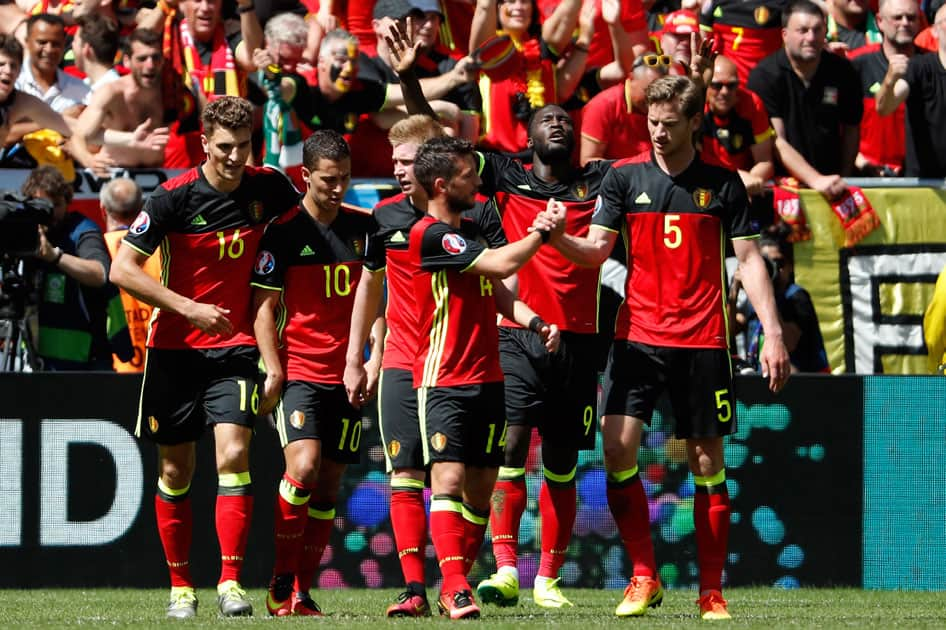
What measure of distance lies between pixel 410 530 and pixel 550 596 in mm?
1454

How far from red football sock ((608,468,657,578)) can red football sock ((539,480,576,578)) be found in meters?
0.75

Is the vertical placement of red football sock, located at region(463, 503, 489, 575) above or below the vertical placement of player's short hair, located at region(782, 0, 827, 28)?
below

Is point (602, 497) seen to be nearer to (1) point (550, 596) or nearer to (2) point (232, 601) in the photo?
(1) point (550, 596)

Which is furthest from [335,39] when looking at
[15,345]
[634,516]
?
[634,516]

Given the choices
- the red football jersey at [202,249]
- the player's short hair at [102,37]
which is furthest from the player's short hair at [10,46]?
the red football jersey at [202,249]

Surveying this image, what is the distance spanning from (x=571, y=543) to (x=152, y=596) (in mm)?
2550

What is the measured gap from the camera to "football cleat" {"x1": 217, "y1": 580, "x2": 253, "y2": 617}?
805 centimetres

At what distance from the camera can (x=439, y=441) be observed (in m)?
7.80

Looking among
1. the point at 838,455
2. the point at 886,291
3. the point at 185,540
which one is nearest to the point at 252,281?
the point at 185,540

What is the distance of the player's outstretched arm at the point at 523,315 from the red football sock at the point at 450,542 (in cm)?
86

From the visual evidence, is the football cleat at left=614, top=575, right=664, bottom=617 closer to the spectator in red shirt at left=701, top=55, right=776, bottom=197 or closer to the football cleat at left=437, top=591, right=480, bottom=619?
the football cleat at left=437, top=591, right=480, bottom=619

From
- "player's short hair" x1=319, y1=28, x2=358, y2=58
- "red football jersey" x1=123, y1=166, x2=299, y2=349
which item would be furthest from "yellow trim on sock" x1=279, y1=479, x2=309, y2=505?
"player's short hair" x1=319, y1=28, x2=358, y2=58

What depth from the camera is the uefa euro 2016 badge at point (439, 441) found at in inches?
307

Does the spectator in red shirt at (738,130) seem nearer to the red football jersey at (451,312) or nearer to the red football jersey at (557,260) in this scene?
the red football jersey at (557,260)
